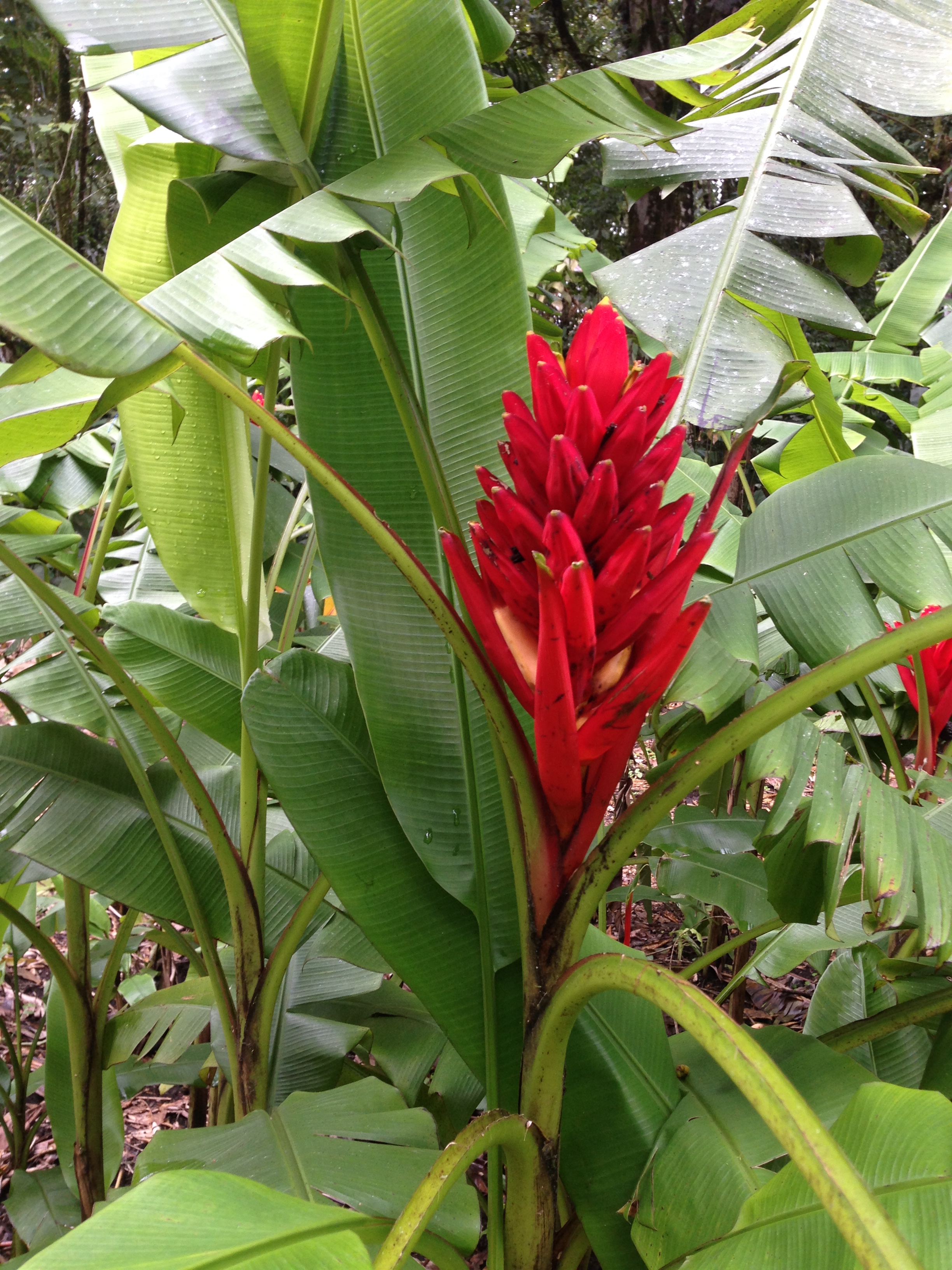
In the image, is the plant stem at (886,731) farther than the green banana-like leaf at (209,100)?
Yes

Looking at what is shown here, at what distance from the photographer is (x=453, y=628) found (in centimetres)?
58

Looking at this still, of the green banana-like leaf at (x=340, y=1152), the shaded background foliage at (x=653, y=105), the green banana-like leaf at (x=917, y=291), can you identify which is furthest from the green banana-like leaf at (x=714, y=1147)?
the shaded background foliage at (x=653, y=105)

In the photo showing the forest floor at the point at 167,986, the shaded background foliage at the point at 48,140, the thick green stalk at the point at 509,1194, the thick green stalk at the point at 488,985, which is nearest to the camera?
the thick green stalk at the point at 509,1194

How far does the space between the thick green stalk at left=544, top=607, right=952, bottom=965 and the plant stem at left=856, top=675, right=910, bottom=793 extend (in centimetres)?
46

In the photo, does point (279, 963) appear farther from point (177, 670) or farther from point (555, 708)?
point (555, 708)

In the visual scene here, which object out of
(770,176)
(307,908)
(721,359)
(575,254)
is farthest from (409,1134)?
(575,254)

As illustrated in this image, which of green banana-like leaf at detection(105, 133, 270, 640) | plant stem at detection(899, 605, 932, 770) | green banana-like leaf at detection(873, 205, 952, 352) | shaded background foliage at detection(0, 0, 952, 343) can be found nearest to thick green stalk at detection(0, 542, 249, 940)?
green banana-like leaf at detection(105, 133, 270, 640)

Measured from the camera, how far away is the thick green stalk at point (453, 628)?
0.56 metres

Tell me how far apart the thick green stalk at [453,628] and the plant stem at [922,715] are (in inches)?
23.2

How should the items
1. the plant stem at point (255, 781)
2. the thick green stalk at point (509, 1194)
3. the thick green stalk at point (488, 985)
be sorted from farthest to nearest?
1. the plant stem at point (255, 781)
2. the thick green stalk at point (488, 985)
3. the thick green stalk at point (509, 1194)

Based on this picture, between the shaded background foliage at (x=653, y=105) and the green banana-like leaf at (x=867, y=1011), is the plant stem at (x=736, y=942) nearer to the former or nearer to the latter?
the green banana-like leaf at (x=867, y=1011)

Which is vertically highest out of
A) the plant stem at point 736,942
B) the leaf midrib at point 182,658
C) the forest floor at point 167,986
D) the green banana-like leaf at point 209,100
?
the green banana-like leaf at point 209,100

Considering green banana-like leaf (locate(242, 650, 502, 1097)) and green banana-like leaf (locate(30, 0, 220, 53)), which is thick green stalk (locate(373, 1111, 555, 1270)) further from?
green banana-like leaf (locate(30, 0, 220, 53))

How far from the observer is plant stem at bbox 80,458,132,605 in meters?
1.06
